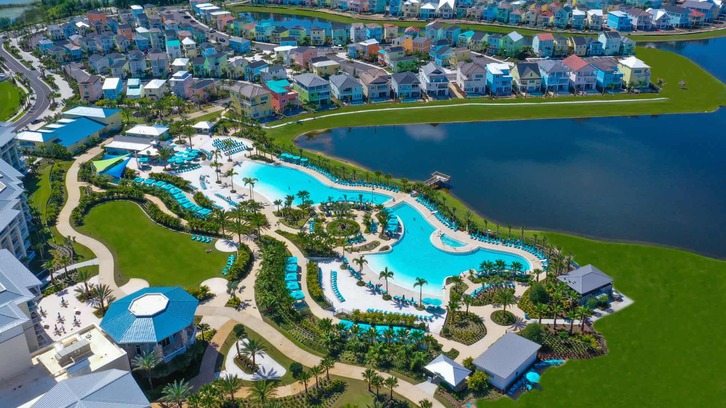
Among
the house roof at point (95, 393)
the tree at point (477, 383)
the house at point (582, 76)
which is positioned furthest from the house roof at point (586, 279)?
the house at point (582, 76)

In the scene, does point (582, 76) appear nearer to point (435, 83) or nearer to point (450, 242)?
point (435, 83)

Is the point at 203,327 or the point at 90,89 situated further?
the point at 90,89

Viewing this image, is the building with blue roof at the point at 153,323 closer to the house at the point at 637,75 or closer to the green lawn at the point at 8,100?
the green lawn at the point at 8,100

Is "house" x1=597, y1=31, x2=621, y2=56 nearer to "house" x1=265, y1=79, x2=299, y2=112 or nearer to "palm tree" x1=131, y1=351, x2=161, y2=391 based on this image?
"house" x1=265, y1=79, x2=299, y2=112

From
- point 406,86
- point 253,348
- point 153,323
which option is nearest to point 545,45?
point 406,86

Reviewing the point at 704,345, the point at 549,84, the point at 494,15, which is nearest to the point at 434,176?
the point at 704,345
